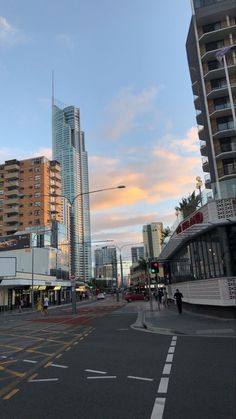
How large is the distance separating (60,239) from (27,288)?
3102 centimetres

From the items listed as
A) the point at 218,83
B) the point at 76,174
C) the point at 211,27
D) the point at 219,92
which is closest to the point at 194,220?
the point at 219,92

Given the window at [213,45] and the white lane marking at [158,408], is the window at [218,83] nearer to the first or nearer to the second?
the window at [213,45]

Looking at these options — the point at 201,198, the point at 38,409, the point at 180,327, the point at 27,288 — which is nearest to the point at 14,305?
the point at 27,288

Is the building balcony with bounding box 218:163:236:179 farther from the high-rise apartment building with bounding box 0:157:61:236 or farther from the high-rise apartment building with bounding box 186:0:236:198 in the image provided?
the high-rise apartment building with bounding box 0:157:61:236

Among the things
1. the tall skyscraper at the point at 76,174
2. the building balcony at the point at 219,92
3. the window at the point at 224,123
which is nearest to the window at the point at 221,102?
the building balcony at the point at 219,92

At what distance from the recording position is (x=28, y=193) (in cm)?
11981

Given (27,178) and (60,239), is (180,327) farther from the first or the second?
(27,178)

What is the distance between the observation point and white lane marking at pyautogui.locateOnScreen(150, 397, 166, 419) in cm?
603

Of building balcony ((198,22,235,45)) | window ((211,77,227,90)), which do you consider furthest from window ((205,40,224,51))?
window ((211,77,227,90))

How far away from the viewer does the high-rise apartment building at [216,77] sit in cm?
5000

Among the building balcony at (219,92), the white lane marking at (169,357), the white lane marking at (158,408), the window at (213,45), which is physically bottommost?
the white lane marking at (158,408)

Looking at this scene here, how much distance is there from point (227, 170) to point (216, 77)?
1210 cm

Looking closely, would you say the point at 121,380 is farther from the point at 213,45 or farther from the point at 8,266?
the point at 8,266

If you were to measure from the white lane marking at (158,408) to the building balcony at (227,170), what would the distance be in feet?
144
